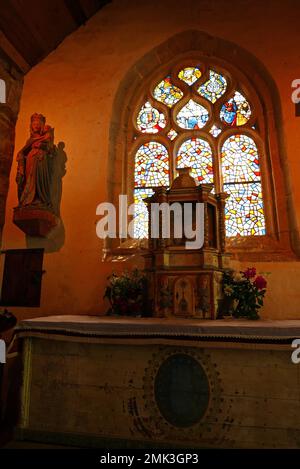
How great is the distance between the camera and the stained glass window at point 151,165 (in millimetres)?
5012

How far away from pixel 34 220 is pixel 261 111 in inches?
146

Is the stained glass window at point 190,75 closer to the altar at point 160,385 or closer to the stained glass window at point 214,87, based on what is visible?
the stained glass window at point 214,87

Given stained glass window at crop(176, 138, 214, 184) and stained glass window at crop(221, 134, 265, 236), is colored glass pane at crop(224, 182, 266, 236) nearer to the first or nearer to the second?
stained glass window at crop(221, 134, 265, 236)

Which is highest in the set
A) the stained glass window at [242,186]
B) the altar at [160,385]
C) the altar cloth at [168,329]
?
the stained glass window at [242,186]

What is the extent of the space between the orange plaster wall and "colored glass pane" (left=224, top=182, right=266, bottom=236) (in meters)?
0.51

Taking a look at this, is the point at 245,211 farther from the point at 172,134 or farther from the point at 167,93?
the point at 167,93

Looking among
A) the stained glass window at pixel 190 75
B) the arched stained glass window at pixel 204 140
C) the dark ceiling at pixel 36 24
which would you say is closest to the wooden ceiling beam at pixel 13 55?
the dark ceiling at pixel 36 24

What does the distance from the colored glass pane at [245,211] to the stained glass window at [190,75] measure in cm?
205

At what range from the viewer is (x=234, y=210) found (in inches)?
182

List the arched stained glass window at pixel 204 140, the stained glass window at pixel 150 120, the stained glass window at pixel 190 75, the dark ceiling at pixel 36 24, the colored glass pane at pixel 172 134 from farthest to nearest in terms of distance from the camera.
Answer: the stained glass window at pixel 190 75
the stained glass window at pixel 150 120
the colored glass pane at pixel 172 134
the dark ceiling at pixel 36 24
the arched stained glass window at pixel 204 140

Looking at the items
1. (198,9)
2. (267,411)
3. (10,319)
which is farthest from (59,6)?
(267,411)

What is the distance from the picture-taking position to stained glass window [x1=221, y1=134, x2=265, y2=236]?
453 cm

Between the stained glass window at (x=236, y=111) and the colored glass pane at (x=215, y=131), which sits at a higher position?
the stained glass window at (x=236, y=111)

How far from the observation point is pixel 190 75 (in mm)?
5535
